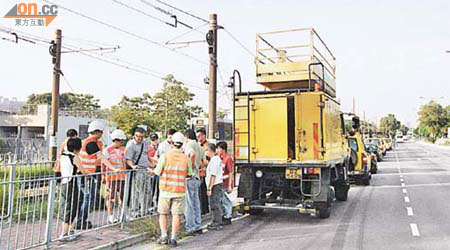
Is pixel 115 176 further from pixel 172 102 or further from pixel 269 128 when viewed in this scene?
pixel 172 102

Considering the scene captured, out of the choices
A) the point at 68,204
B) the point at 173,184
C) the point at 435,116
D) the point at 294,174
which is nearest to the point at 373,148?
the point at 294,174

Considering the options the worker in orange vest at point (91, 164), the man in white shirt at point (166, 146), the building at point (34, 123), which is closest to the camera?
the worker in orange vest at point (91, 164)

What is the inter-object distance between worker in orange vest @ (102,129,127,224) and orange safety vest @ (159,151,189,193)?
1.21m

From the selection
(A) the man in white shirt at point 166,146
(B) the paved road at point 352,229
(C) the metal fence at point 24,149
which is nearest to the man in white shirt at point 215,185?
(B) the paved road at point 352,229

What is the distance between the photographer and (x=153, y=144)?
10312 millimetres

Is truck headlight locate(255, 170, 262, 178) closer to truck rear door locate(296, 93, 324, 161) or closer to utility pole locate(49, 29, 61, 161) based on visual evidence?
truck rear door locate(296, 93, 324, 161)

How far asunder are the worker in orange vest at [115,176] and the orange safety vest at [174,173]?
1.21 meters

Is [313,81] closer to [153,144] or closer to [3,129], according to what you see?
A: [153,144]

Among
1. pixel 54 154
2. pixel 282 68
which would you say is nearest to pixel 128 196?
pixel 282 68

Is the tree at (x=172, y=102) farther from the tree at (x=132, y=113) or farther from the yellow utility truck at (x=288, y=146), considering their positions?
the yellow utility truck at (x=288, y=146)

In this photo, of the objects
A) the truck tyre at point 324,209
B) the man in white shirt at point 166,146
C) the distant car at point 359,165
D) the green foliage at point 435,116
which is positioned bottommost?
the truck tyre at point 324,209

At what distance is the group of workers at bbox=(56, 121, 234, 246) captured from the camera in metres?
7.16

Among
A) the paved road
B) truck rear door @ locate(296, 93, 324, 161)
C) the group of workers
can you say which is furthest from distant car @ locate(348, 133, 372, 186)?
the group of workers

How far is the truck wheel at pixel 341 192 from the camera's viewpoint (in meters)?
12.4
